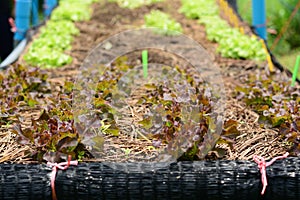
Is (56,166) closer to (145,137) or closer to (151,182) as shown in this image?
(151,182)

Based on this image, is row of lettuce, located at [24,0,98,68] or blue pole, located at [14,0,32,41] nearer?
row of lettuce, located at [24,0,98,68]

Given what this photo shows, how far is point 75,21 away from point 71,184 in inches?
186

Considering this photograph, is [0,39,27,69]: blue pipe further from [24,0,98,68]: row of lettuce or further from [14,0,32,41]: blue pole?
[14,0,32,41]: blue pole

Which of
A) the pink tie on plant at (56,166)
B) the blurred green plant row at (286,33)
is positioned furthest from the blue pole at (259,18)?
the pink tie on plant at (56,166)

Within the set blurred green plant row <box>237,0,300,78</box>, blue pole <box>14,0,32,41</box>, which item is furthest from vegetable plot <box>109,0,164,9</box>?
blurred green plant row <box>237,0,300,78</box>

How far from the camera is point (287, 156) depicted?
2869 millimetres

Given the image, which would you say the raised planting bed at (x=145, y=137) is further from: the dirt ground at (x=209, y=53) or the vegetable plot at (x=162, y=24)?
the vegetable plot at (x=162, y=24)

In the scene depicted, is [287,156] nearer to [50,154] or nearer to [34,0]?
[50,154]

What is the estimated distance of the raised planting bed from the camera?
257 centimetres

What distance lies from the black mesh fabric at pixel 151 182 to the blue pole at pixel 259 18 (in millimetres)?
3916

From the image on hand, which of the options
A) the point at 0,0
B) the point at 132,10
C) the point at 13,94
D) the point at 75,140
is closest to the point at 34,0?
the point at 0,0

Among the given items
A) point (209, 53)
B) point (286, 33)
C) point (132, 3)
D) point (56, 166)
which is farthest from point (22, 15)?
point (56, 166)

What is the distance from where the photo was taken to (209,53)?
18.6 feet

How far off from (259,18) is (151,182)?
4.20m
